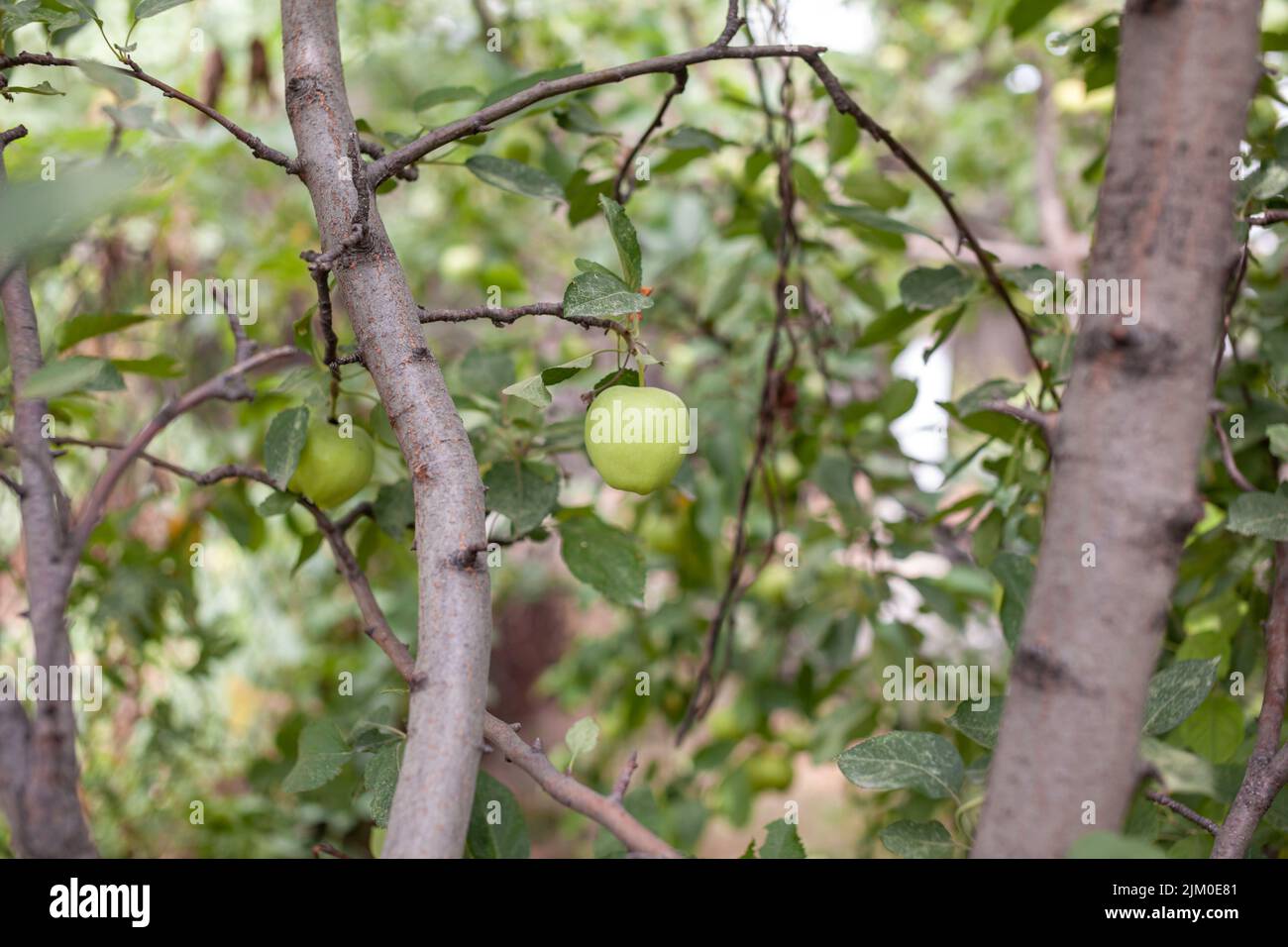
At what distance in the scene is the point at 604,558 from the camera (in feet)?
2.50

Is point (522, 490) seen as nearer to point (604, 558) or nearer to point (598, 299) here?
point (604, 558)

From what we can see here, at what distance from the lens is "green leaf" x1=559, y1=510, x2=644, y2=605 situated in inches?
29.2

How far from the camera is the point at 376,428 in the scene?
738 mm

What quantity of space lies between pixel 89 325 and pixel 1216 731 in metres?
0.83

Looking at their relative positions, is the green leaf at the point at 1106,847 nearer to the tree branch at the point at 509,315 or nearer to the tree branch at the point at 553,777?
the tree branch at the point at 553,777

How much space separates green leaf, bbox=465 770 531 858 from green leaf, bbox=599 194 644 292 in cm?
29

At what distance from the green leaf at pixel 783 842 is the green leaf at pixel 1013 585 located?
7.5 inches

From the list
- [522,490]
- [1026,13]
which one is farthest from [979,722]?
[1026,13]

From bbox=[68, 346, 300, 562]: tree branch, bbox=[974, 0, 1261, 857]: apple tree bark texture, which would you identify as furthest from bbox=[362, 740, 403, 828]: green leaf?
bbox=[974, 0, 1261, 857]: apple tree bark texture

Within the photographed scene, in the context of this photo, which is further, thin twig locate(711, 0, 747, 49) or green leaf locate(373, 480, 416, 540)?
green leaf locate(373, 480, 416, 540)

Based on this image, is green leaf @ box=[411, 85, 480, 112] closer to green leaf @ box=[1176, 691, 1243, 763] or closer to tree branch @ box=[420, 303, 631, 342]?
tree branch @ box=[420, 303, 631, 342]

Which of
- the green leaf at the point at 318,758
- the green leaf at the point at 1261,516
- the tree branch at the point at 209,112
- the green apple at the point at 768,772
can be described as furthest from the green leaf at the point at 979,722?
the green apple at the point at 768,772

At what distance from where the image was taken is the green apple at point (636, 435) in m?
0.54

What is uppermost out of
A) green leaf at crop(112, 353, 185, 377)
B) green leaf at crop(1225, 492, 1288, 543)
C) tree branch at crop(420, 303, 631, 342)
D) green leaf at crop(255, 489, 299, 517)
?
green leaf at crop(112, 353, 185, 377)
